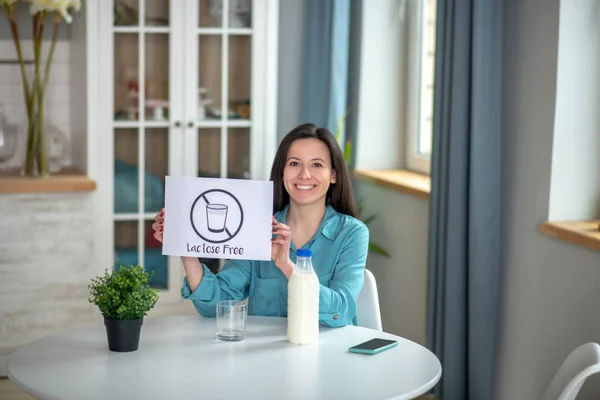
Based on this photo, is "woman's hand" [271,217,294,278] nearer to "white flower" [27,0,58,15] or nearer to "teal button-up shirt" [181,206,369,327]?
"teal button-up shirt" [181,206,369,327]

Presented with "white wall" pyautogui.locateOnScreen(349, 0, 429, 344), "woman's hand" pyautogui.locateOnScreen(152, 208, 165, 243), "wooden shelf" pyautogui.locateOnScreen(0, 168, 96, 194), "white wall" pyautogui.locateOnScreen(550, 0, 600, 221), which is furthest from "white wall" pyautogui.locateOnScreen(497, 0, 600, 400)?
"wooden shelf" pyautogui.locateOnScreen(0, 168, 96, 194)

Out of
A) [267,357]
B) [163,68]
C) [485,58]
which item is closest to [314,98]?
[163,68]

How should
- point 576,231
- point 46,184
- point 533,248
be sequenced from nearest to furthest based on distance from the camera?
point 576,231 → point 533,248 → point 46,184

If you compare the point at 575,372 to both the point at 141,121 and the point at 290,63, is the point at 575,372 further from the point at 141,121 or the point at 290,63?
the point at 290,63

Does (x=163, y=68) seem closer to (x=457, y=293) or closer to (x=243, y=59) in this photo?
(x=243, y=59)

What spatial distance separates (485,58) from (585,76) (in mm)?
326

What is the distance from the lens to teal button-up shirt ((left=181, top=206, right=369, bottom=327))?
2.34 m

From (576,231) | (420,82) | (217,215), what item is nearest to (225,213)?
(217,215)

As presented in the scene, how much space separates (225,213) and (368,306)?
551mm

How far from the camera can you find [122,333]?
2.00m

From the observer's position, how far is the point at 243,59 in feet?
13.9

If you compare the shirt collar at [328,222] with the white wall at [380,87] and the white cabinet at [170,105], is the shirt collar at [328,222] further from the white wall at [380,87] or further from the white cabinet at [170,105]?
the white wall at [380,87]

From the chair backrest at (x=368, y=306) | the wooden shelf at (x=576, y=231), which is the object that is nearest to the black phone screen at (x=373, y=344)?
the chair backrest at (x=368, y=306)

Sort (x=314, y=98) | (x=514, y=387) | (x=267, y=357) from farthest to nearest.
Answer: (x=314, y=98) → (x=514, y=387) → (x=267, y=357)
